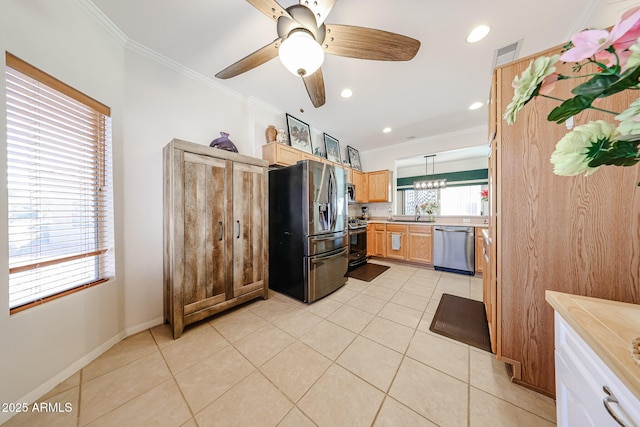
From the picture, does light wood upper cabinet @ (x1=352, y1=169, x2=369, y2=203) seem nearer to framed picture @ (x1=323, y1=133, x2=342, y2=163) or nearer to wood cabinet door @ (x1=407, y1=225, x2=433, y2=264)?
framed picture @ (x1=323, y1=133, x2=342, y2=163)

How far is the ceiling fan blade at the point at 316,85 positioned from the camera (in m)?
1.75

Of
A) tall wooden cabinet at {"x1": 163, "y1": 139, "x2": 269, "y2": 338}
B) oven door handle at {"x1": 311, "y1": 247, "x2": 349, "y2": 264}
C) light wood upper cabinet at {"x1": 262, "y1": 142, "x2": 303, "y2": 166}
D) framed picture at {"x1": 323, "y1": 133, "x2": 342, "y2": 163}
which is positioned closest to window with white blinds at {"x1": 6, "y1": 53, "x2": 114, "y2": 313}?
tall wooden cabinet at {"x1": 163, "y1": 139, "x2": 269, "y2": 338}

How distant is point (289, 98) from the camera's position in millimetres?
2812

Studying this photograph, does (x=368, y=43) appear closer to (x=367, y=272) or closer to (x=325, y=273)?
(x=325, y=273)

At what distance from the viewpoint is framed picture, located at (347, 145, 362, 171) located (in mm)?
4770

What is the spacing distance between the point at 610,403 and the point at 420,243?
358 cm

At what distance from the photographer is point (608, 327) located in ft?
2.04

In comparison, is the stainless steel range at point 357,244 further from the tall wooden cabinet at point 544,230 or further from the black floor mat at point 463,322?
the tall wooden cabinet at point 544,230

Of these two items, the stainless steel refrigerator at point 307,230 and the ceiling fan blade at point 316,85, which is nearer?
the ceiling fan blade at point 316,85

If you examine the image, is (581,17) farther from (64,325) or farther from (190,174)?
(64,325)

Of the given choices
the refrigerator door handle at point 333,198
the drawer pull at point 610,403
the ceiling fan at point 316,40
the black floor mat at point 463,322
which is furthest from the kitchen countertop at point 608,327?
the refrigerator door handle at point 333,198

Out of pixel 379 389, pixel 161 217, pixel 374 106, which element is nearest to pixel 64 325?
pixel 161 217

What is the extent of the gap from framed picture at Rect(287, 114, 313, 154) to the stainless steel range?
1685 millimetres

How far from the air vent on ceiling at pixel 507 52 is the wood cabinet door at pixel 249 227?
8.80ft
